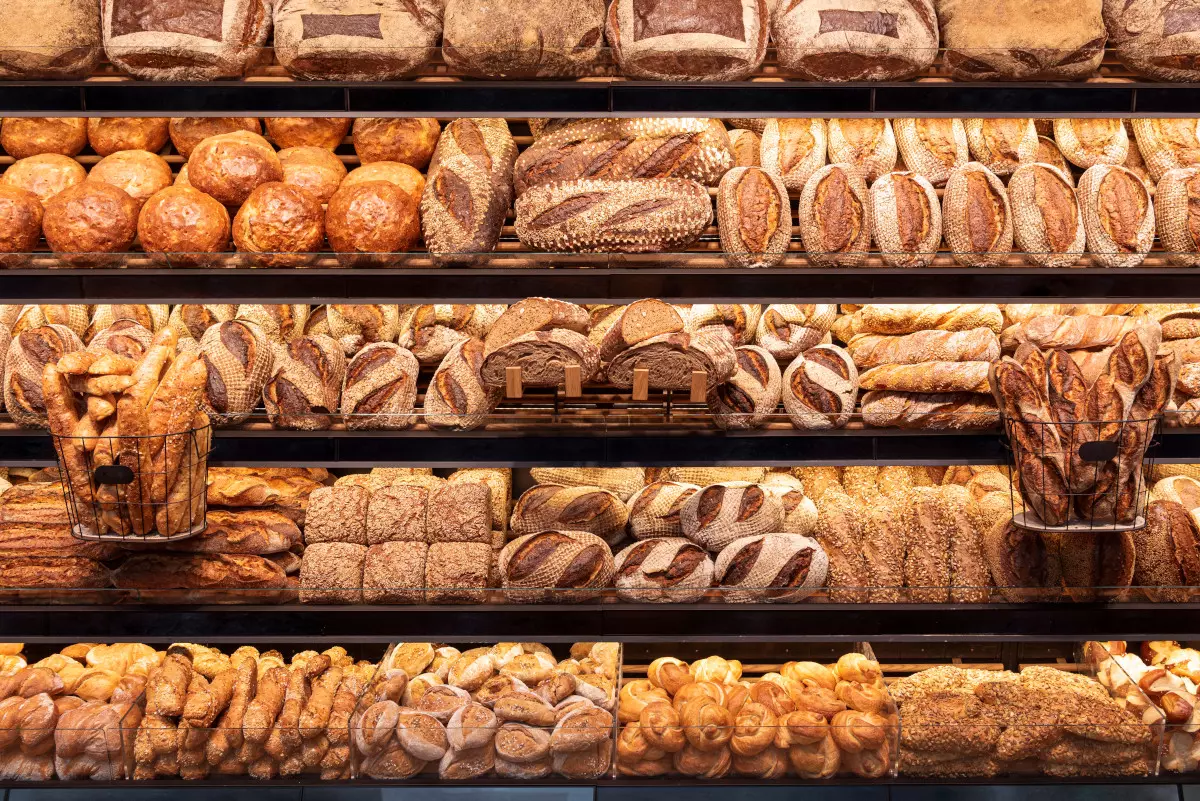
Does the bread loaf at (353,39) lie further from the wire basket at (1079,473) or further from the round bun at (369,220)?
the wire basket at (1079,473)

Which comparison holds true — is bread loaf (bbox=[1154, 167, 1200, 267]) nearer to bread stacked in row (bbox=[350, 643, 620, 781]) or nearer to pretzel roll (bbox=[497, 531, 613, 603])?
pretzel roll (bbox=[497, 531, 613, 603])

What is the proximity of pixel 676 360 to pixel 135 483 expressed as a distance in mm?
1426

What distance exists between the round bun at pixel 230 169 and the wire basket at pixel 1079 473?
2232 mm

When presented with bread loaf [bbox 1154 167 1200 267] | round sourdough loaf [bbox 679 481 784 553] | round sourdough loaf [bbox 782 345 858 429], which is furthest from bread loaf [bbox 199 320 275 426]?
bread loaf [bbox 1154 167 1200 267]

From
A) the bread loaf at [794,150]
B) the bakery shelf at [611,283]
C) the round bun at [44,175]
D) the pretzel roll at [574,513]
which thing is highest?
the bread loaf at [794,150]

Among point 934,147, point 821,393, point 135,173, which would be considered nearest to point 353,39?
point 135,173

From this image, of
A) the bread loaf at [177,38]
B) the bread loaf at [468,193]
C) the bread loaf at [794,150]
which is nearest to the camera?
the bread loaf at [177,38]

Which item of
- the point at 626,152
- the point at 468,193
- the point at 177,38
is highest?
the point at 177,38

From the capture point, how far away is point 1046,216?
114 inches

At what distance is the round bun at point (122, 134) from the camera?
126 inches

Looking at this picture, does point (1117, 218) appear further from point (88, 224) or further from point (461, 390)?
point (88, 224)

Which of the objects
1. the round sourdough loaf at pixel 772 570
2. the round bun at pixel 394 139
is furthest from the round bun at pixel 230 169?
the round sourdough loaf at pixel 772 570

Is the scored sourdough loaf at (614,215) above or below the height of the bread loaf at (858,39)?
below

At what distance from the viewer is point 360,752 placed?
8.28 feet
